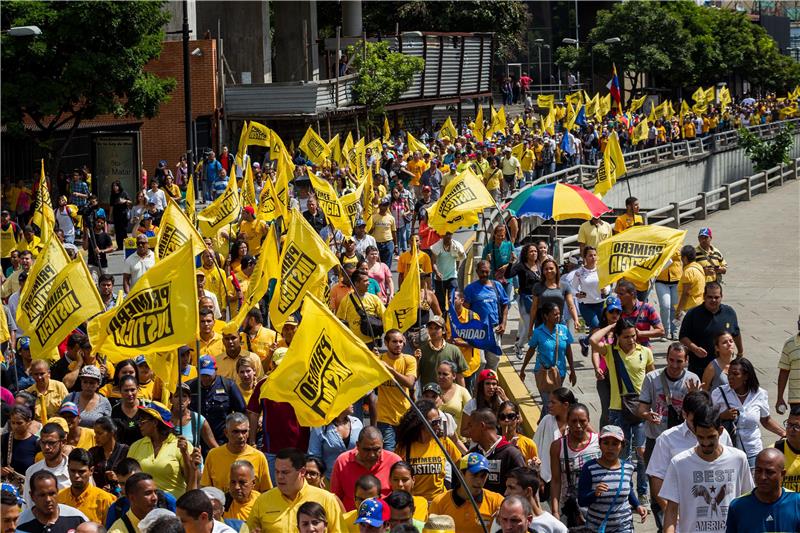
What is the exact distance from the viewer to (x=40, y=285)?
12258 millimetres

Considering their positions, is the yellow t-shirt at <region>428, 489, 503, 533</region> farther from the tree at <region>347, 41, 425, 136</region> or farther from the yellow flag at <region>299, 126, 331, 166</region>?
the tree at <region>347, 41, 425, 136</region>

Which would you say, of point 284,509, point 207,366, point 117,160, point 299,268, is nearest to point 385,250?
point 299,268

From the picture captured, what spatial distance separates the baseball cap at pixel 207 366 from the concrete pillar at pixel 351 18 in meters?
41.8

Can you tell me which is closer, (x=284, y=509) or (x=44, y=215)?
(x=284, y=509)

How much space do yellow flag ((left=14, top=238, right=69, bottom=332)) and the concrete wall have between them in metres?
29.7

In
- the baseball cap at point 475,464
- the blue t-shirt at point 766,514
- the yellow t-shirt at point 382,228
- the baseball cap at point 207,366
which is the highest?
the yellow t-shirt at point 382,228

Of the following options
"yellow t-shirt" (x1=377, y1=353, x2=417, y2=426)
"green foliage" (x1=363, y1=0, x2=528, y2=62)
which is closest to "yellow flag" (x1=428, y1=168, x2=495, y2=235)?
"yellow t-shirt" (x1=377, y1=353, x2=417, y2=426)

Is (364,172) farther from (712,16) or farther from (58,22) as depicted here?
(712,16)

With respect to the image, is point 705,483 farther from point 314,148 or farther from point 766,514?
point 314,148

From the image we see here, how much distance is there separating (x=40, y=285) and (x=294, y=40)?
3651 cm

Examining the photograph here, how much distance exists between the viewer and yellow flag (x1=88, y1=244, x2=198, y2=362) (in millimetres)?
9891

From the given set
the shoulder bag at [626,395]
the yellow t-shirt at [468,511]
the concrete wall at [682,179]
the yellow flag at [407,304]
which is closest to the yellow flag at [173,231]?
the yellow flag at [407,304]

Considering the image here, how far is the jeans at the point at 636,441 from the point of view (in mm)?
10500

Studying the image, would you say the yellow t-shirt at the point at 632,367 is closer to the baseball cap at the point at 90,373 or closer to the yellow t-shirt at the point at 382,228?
the baseball cap at the point at 90,373
